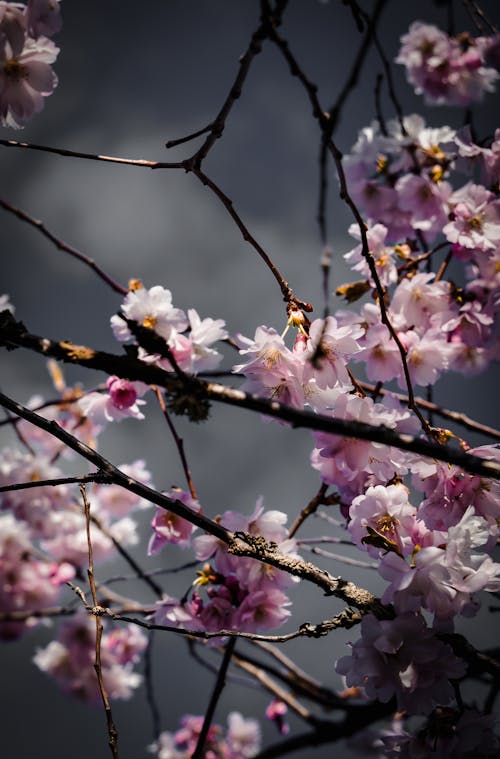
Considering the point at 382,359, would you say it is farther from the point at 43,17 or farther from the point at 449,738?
the point at 43,17

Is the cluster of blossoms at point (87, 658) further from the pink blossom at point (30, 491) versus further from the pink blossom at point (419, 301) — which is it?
the pink blossom at point (419, 301)

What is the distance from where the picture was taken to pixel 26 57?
4.03ft

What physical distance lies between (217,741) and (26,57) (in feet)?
13.6

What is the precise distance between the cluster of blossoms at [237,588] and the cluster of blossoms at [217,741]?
2.74 m

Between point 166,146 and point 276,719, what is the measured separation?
266 cm

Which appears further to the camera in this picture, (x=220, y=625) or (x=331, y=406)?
(x=220, y=625)

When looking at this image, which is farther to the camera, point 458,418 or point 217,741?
point 217,741

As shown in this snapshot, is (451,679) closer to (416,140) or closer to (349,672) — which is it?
(349,672)

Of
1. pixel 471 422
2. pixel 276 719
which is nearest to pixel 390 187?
pixel 471 422

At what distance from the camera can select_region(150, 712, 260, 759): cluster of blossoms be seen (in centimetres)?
360

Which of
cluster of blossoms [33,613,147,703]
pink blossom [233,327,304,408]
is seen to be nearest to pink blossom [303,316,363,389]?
pink blossom [233,327,304,408]

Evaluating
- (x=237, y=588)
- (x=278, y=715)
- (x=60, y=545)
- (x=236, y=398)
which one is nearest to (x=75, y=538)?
(x=60, y=545)

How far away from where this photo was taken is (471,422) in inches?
68.8

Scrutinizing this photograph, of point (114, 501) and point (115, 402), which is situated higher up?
point (114, 501)
